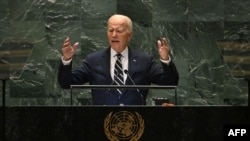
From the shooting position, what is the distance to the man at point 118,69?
512 centimetres

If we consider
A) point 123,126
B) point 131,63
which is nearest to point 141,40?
point 131,63

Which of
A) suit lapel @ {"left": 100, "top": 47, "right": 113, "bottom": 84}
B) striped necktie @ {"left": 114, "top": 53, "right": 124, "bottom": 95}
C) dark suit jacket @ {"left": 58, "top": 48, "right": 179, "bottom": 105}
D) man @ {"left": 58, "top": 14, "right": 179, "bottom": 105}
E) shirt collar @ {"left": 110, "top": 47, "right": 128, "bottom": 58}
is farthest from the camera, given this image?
shirt collar @ {"left": 110, "top": 47, "right": 128, "bottom": 58}

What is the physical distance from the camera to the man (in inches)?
201

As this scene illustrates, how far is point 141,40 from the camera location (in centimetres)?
754

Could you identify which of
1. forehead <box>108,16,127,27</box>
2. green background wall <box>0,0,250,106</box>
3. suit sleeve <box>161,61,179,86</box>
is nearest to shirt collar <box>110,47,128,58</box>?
forehead <box>108,16,127,27</box>

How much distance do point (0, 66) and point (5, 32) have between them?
0.45m

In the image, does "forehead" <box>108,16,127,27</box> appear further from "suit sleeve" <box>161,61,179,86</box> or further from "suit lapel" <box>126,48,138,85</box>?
"suit sleeve" <box>161,61,179,86</box>

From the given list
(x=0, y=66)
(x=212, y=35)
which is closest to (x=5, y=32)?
(x=0, y=66)

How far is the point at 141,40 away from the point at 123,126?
356 centimetres

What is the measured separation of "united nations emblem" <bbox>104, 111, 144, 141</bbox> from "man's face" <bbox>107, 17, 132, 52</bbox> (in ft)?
6.17

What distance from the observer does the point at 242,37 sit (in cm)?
746

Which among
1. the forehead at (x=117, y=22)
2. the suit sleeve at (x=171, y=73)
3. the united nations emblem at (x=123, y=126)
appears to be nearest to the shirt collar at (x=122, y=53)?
the forehead at (x=117, y=22)

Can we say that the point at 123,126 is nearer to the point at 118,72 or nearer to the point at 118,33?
the point at 118,72

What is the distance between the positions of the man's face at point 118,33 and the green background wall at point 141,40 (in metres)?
1.59
